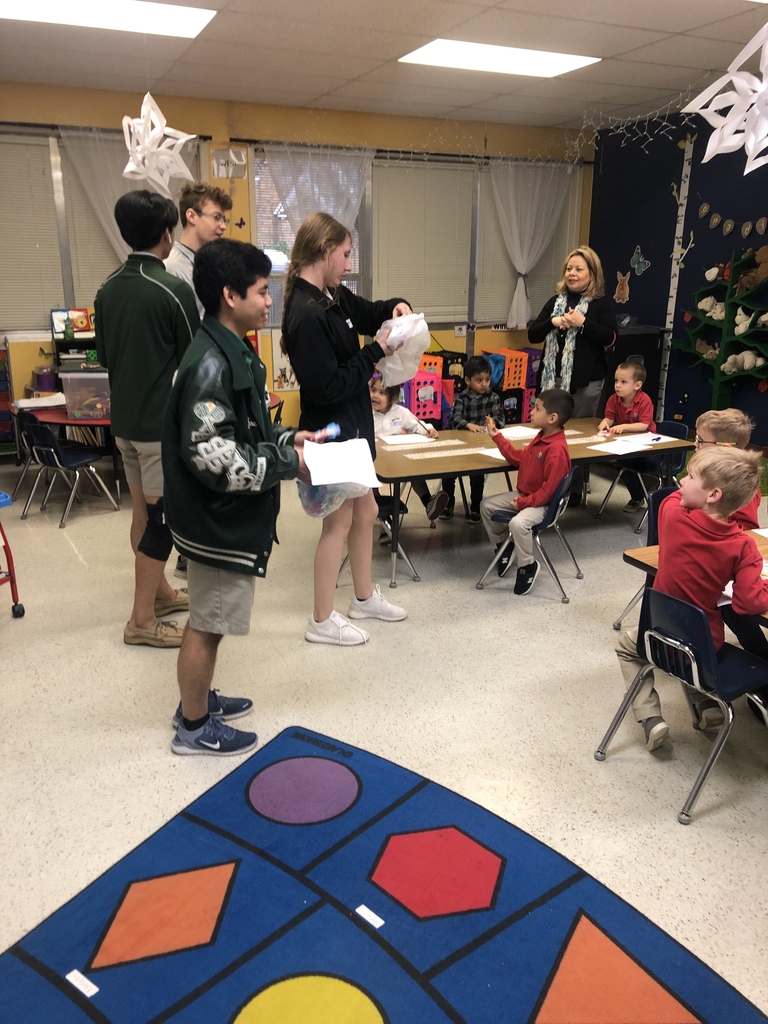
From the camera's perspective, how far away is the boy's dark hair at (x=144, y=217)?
270 centimetres

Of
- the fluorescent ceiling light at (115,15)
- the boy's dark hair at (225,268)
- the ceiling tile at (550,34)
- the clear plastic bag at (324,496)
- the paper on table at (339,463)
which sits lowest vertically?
the clear plastic bag at (324,496)

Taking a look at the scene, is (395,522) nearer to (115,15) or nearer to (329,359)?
(329,359)

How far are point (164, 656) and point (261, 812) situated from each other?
43.5 inches

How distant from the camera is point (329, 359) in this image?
8.80 feet

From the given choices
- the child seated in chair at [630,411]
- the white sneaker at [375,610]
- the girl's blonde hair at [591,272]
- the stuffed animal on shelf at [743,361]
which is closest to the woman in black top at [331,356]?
the white sneaker at [375,610]

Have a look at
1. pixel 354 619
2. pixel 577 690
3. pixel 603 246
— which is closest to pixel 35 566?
pixel 354 619

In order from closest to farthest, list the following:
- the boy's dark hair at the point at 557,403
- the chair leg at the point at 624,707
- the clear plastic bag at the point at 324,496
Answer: the chair leg at the point at 624,707 → the clear plastic bag at the point at 324,496 → the boy's dark hair at the point at 557,403

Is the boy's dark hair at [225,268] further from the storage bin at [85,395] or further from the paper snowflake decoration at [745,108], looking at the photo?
the storage bin at [85,395]

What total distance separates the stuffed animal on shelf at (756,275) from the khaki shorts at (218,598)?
560 centimetres

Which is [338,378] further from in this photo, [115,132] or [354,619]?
[115,132]

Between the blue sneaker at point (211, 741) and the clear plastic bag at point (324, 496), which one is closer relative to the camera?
the blue sneaker at point (211, 741)

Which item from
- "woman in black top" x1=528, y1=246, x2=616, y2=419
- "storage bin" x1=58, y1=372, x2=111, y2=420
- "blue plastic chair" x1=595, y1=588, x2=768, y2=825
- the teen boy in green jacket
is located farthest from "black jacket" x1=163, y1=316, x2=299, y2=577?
"storage bin" x1=58, y1=372, x2=111, y2=420

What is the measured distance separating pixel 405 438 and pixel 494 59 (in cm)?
297

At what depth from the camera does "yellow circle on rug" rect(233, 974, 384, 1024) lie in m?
1.58
